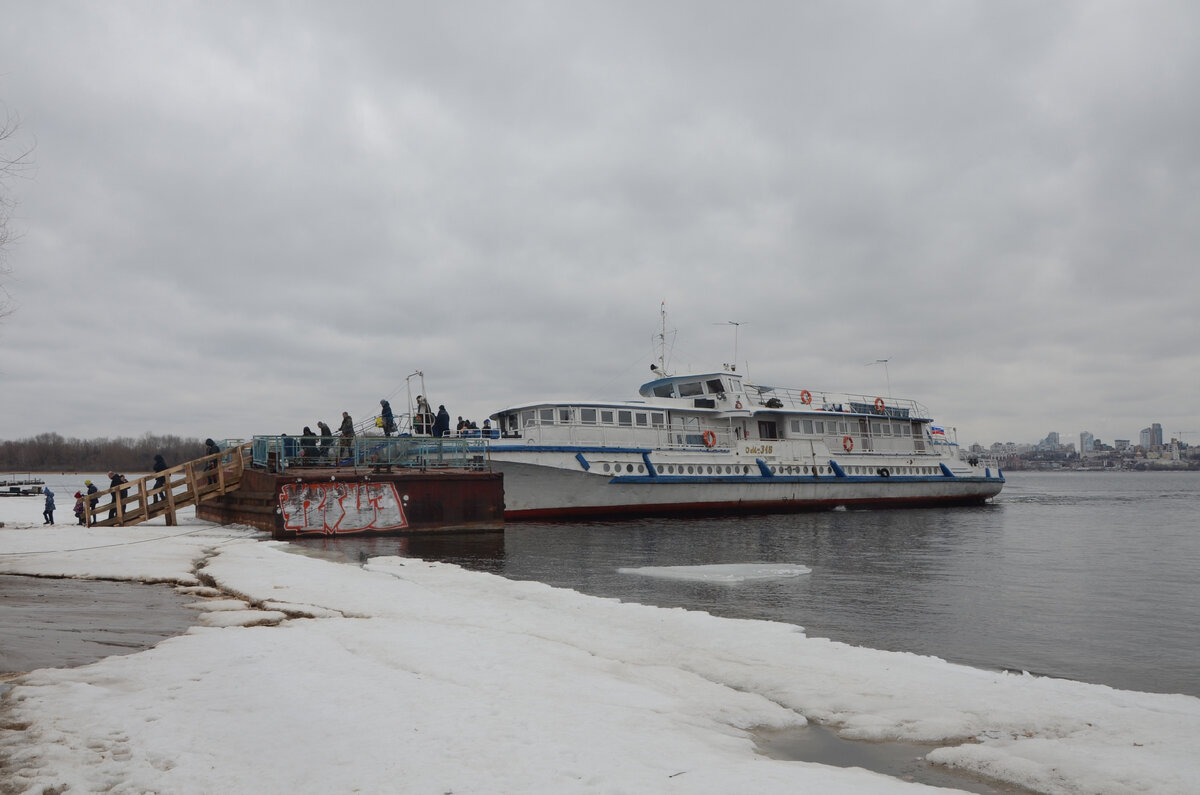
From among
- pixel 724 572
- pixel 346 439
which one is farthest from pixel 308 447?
pixel 724 572

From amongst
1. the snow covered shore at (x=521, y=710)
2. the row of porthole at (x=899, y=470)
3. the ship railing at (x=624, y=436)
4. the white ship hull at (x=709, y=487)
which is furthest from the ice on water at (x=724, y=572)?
the row of porthole at (x=899, y=470)

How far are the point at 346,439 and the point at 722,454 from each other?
19627 mm

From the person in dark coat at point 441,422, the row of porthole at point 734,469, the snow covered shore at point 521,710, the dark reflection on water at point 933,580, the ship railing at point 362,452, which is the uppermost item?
the person in dark coat at point 441,422

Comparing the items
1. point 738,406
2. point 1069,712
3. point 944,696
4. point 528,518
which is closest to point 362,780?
point 944,696

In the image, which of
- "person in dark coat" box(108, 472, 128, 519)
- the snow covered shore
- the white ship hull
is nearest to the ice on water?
the snow covered shore

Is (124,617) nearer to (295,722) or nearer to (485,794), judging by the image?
(295,722)

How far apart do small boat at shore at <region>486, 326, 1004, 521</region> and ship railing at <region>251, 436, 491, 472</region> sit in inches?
100

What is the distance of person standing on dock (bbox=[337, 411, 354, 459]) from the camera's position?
2450 cm

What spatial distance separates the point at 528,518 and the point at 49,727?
27.3 meters

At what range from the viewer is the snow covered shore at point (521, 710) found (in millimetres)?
4602

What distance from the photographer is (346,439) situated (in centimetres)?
2398

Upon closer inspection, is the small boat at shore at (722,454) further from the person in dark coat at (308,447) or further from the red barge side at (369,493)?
the person in dark coat at (308,447)

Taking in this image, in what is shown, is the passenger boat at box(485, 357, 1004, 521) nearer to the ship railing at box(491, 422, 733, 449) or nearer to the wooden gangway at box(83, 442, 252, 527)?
the ship railing at box(491, 422, 733, 449)

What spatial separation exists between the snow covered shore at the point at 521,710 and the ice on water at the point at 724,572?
19.3 ft
